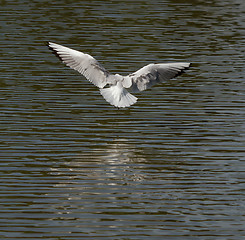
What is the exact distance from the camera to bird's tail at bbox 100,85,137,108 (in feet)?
46.4

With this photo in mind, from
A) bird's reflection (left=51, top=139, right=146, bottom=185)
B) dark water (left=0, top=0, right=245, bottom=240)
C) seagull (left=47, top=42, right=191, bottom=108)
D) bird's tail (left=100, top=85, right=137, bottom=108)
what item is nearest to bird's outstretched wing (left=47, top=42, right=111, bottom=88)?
seagull (left=47, top=42, right=191, bottom=108)

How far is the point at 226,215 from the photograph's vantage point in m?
10.0

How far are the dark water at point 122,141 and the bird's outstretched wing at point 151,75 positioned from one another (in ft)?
1.85

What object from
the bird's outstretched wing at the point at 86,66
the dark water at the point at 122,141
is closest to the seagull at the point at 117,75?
the bird's outstretched wing at the point at 86,66

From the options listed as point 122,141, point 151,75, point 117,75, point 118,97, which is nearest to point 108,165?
point 122,141

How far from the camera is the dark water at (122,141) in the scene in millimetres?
9844

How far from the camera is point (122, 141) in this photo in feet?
44.4

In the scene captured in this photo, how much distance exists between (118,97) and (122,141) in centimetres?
106

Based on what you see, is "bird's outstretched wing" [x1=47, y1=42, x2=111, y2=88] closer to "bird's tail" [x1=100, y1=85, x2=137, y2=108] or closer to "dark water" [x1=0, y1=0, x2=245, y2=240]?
"bird's tail" [x1=100, y1=85, x2=137, y2=108]

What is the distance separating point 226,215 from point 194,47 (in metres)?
12.3

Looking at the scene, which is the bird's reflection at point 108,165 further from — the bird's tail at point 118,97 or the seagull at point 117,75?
the seagull at point 117,75

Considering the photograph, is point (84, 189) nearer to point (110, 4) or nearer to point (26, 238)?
point (26, 238)

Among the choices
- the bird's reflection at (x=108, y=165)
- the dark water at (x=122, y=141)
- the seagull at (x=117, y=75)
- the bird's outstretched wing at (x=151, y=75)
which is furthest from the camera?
the bird's outstretched wing at (x=151, y=75)

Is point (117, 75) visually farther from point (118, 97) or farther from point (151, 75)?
point (118, 97)
